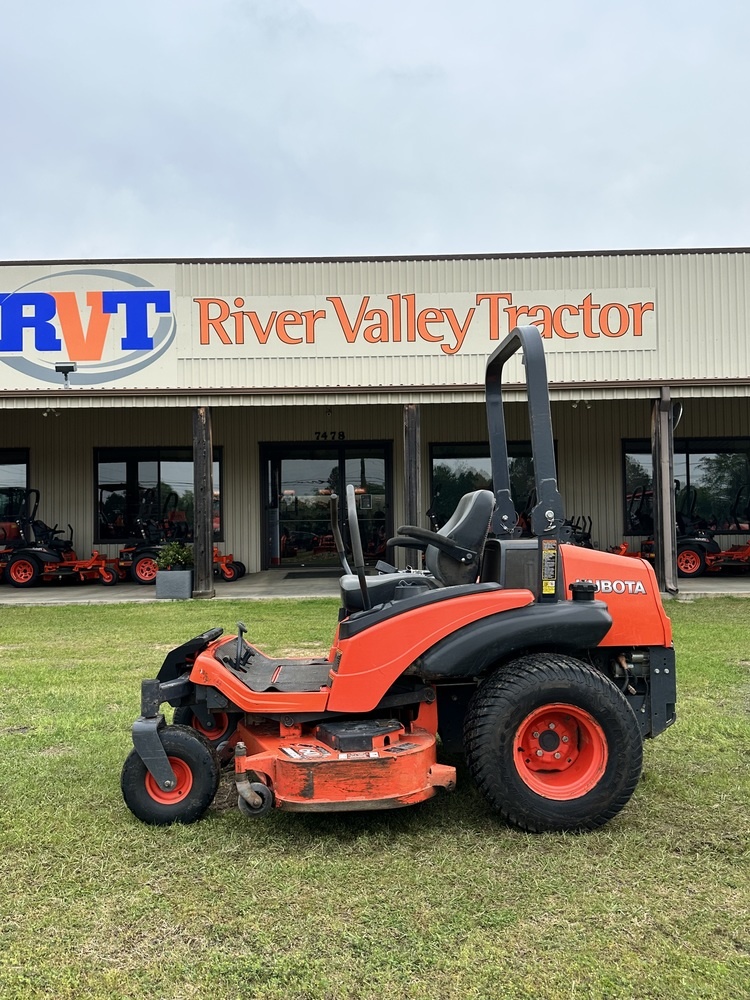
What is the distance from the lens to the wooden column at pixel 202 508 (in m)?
11.9

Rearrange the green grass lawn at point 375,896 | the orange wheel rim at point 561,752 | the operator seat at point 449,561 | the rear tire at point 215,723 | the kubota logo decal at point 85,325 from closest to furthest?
1. the green grass lawn at point 375,896
2. the orange wheel rim at point 561,752
3. the operator seat at point 449,561
4. the rear tire at point 215,723
5. the kubota logo decal at point 85,325

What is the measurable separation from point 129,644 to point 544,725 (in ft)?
19.7

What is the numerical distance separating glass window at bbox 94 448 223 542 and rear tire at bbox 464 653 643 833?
13.2 metres

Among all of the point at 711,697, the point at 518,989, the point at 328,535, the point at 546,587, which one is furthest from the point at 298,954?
the point at 328,535

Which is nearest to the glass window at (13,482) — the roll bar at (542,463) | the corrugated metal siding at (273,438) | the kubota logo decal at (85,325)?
the corrugated metal siding at (273,438)

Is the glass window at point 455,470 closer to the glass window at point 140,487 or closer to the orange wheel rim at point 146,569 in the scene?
the glass window at point 140,487

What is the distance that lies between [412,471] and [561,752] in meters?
8.44

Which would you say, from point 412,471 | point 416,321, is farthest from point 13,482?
point 416,321

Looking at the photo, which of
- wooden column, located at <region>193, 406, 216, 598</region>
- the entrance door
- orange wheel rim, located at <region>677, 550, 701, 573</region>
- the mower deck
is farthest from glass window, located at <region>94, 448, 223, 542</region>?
the mower deck

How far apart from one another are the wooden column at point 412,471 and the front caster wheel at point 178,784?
25.2 ft

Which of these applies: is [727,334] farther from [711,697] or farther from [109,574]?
[109,574]

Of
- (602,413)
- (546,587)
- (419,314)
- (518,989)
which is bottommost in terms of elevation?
(518,989)

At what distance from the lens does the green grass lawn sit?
2398 millimetres

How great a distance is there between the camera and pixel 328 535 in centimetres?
1611
